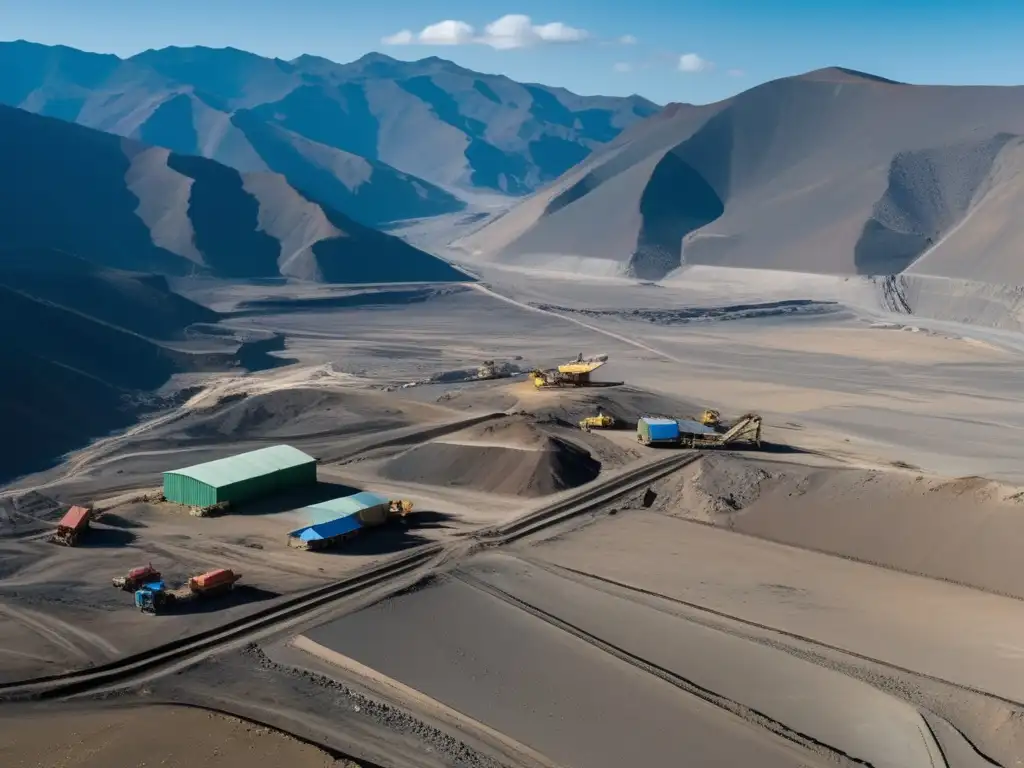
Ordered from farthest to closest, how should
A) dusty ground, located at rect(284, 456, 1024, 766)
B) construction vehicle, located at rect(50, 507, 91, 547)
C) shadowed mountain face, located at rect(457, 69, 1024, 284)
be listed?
shadowed mountain face, located at rect(457, 69, 1024, 284) < construction vehicle, located at rect(50, 507, 91, 547) < dusty ground, located at rect(284, 456, 1024, 766)

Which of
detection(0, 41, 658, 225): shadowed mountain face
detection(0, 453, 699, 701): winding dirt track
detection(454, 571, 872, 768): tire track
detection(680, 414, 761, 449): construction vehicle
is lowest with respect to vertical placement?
detection(0, 453, 699, 701): winding dirt track

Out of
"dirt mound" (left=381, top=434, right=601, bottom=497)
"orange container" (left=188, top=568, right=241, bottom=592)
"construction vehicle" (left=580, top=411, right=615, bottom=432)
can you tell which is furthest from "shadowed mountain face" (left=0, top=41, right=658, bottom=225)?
"orange container" (left=188, top=568, right=241, bottom=592)

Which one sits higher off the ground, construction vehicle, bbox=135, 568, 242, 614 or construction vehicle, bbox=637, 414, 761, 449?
construction vehicle, bbox=637, 414, 761, 449

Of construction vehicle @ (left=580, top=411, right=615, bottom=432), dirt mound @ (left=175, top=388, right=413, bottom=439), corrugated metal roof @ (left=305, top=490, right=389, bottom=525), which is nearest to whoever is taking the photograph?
corrugated metal roof @ (left=305, top=490, right=389, bottom=525)

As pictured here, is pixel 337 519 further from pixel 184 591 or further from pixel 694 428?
pixel 694 428

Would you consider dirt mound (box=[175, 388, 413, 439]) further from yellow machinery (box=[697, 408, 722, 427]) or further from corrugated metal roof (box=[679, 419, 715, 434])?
yellow machinery (box=[697, 408, 722, 427])

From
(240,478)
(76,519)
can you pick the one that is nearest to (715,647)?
(240,478)

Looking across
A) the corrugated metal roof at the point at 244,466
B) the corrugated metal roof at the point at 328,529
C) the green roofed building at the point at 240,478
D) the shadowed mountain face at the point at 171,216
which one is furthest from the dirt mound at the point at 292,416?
the shadowed mountain face at the point at 171,216
